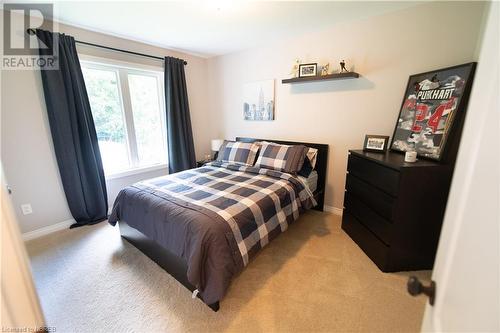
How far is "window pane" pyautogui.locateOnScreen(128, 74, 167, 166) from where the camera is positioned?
10.4 ft

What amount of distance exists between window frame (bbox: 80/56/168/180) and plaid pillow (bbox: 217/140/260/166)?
117 centimetres

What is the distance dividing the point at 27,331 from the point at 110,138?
9.29 feet

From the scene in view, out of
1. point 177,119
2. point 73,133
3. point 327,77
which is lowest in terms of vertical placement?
point 73,133

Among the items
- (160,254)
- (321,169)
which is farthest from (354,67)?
(160,254)

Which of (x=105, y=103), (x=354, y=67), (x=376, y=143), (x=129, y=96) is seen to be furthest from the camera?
(x=129, y=96)

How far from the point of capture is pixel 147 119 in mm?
3348

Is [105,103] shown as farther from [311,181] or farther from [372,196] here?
[372,196]

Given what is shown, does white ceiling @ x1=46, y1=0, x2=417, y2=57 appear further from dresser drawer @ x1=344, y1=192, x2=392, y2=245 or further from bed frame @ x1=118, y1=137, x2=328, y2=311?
dresser drawer @ x1=344, y1=192, x2=392, y2=245

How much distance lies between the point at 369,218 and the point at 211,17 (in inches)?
103

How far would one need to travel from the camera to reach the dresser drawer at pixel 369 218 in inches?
71.7

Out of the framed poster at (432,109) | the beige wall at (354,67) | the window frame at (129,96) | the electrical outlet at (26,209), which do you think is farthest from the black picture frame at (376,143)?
the electrical outlet at (26,209)

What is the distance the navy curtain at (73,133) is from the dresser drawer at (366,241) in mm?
3044

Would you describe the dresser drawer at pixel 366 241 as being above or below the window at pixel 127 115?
below

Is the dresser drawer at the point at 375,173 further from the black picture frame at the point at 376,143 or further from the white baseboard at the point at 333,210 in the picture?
the white baseboard at the point at 333,210
